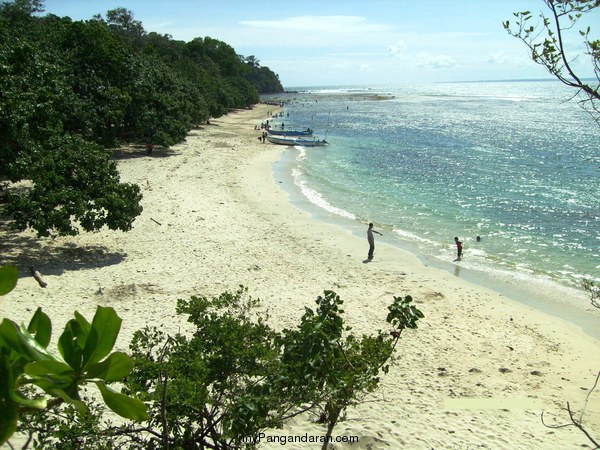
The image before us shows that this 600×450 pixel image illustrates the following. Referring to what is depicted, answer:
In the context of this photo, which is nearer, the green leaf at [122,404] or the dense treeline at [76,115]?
the green leaf at [122,404]

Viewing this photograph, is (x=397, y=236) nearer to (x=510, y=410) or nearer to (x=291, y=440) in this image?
(x=510, y=410)

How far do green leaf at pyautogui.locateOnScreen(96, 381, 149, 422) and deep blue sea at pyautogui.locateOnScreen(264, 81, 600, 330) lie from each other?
11.3 ft

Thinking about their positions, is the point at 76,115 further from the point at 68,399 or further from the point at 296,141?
the point at 296,141

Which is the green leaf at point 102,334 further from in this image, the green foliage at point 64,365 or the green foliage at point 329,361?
the green foliage at point 329,361

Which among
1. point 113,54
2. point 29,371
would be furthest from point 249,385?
point 113,54

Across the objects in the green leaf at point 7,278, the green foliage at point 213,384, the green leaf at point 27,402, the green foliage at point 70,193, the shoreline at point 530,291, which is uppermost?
the green leaf at point 7,278

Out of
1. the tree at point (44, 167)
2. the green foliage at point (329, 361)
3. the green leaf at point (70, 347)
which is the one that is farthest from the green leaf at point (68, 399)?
the tree at point (44, 167)

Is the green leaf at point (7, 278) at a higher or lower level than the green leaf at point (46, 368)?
higher

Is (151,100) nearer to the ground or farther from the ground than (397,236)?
farther from the ground

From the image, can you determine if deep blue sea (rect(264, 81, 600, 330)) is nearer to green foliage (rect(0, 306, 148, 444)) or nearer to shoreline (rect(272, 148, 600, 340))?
shoreline (rect(272, 148, 600, 340))

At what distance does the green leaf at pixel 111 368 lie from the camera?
56.7 inches

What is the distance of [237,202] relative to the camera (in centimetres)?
2442

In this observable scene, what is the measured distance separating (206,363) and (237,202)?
19.5 metres

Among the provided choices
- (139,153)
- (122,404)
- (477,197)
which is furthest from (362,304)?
(139,153)
